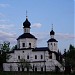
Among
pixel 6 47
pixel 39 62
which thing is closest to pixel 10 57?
pixel 6 47

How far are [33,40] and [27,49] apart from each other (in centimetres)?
272

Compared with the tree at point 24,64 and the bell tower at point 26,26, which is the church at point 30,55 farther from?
the tree at point 24,64

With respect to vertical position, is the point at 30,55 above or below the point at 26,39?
below

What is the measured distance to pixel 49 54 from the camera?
75.9m

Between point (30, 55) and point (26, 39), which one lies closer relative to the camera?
point (30, 55)

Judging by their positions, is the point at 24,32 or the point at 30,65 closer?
the point at 30,65

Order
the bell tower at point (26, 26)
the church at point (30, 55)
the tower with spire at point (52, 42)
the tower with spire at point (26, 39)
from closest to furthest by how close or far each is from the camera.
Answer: the church at point (30, 55), the tower with spire at point (26, 39), the bell tower at point (26, 26), the tower with spire at point (52, 42)

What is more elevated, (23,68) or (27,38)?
(27,38)

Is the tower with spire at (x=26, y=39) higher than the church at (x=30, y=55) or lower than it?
higher


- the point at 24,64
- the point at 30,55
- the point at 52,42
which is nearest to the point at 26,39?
the point at 30,55

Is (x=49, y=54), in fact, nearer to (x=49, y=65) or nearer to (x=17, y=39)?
(x=49, y=65)

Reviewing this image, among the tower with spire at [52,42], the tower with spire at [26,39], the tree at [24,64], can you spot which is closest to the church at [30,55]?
the tower with spire at [26,39]

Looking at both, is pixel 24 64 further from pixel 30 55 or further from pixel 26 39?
pixel 26 39

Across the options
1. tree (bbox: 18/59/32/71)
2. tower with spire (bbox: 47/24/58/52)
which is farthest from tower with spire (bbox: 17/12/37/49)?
tower with spire (bbox: 47/24/58/52)
